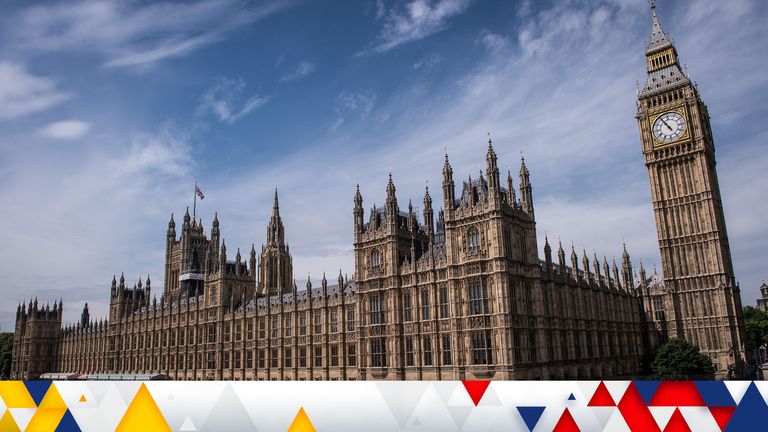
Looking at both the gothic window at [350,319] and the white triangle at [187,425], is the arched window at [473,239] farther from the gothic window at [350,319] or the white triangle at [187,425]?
the white triangle at [187,425]

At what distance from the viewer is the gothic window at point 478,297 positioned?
46750 millimetres

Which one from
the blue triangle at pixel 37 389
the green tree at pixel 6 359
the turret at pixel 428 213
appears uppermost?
the turret at pixel 428 213

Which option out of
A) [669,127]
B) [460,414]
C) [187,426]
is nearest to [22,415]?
[187,426]

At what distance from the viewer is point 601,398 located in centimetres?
1280

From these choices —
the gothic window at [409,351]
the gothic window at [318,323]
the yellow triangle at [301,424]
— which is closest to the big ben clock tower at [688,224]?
the gothic window at [409,351]

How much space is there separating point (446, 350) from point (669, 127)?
53661 mm

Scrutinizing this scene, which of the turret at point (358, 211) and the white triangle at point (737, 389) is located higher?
the turret at point (358, 211)

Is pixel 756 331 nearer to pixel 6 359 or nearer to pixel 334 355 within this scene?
pixel 334 355

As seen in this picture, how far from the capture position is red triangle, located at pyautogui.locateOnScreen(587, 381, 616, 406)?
41.8ft

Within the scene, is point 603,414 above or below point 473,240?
below

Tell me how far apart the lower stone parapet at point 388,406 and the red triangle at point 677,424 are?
22mm

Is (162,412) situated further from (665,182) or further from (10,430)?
(665,182)

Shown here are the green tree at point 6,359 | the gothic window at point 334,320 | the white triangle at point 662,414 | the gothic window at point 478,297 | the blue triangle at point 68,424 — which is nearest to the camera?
the white triangle at point 662,414

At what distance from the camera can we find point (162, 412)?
14.3m
